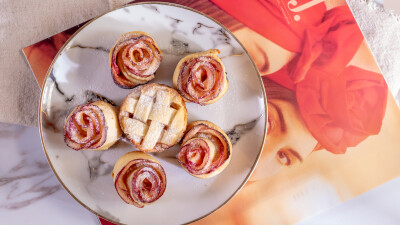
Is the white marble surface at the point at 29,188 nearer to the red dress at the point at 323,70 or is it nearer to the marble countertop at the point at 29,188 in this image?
the marble countertop at the point at 29,188

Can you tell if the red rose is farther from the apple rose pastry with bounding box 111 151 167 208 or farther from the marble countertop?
the apple rose pastry with bounding box 111 151 167 208

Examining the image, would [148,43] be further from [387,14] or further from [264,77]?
[387,14]

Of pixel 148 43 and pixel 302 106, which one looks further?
pixel 302 106

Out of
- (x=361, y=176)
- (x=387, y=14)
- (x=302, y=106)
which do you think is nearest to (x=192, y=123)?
(x=302, y=106)

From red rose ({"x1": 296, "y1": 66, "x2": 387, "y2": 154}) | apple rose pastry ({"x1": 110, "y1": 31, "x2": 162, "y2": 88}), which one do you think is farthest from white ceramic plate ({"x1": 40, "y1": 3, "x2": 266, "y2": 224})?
red rose ({"x1": 296, "y1": 66, "x2": 387, "y2": 154})

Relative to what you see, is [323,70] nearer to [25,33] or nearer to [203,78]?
[203,78]

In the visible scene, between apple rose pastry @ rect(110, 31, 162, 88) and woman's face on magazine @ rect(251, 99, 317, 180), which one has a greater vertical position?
apple rose pastry @ rect(110, 31, 162, 88)
